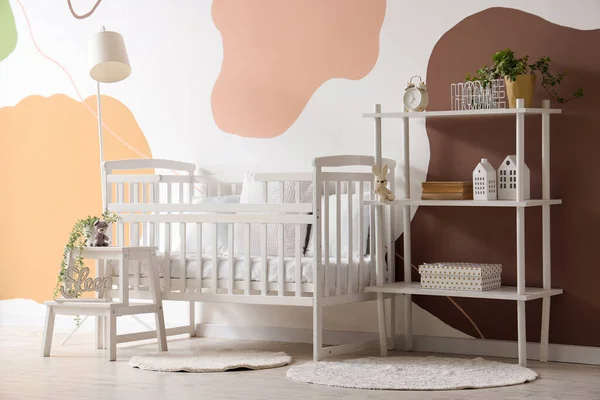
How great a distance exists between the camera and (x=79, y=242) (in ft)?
13.3

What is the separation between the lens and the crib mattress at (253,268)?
3799 mm

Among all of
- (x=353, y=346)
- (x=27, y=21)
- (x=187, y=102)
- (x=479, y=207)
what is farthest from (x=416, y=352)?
(x=27, y=21)

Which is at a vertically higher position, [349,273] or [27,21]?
[27,21]

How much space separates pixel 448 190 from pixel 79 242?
59.8 inches

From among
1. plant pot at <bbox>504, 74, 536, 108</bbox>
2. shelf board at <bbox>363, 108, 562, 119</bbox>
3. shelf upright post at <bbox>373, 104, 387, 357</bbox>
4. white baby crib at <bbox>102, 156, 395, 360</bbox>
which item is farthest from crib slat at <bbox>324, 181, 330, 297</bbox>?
plant pot at <bbox>504, 74, 536, 108</bbox>

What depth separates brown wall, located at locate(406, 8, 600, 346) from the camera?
148 inches

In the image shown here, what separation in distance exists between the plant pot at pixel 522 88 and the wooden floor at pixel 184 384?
3.28ft

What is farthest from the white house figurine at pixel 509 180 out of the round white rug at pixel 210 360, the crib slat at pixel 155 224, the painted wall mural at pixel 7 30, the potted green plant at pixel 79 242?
the painted wall mural at pixel 7 30

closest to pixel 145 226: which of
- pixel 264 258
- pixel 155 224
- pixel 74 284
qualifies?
pixel 155 224

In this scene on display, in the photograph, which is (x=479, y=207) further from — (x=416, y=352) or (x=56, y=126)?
(x=56, y=126)

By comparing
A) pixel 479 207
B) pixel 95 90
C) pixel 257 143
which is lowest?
pixel 479 207

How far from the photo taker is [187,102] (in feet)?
15.4

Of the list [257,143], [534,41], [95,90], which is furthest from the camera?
[95,90]

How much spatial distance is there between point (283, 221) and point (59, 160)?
1735mm
